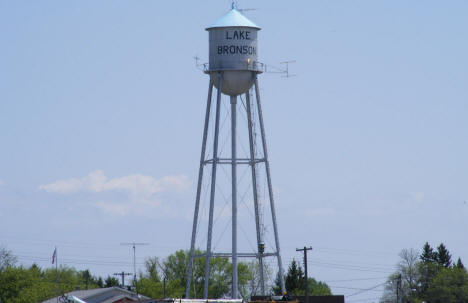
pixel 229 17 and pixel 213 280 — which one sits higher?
pixel 229 17

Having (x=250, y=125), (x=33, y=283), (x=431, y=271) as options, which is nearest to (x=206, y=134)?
(x=250, y=125)

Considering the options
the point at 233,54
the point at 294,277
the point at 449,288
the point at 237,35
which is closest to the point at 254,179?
the point at 233,54

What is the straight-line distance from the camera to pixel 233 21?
74.0 metres

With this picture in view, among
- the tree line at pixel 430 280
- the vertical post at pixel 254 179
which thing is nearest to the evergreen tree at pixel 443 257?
the tree line at pixel 430 280

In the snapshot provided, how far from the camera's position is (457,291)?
398 ft

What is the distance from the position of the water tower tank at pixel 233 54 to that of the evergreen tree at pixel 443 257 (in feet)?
219

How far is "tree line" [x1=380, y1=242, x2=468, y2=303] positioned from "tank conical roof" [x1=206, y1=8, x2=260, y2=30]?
50.6 metres

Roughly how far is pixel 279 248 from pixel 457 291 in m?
50.9

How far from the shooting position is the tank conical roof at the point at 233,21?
242 ft

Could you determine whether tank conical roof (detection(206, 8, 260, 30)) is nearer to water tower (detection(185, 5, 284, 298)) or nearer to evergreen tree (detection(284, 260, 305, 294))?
water tower (detection(185, 5, 284, 298))

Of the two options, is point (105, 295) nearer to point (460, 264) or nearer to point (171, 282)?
point (171, 282)

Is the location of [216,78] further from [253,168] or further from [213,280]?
[213,280]

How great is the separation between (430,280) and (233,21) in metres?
62.0

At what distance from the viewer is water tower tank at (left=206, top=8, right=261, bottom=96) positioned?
7362 centimetres
